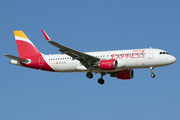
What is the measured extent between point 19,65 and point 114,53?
48.7 ft

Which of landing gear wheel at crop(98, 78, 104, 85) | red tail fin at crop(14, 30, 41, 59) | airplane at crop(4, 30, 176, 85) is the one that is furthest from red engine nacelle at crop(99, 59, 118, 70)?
red tail fin at crop(14, 30, 41, 59)

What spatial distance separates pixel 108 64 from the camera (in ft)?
151

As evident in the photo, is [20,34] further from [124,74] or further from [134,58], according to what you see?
[134,58]

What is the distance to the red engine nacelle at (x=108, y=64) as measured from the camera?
45.7 m

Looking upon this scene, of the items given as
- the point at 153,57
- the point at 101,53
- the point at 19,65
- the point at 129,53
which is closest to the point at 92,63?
the point at 101,53

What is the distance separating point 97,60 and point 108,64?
2.14 m

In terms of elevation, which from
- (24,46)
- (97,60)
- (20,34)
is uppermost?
(20,34)

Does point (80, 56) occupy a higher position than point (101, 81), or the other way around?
point (80, 56)

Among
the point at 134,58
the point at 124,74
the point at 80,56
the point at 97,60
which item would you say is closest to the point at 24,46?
the point at 80,56

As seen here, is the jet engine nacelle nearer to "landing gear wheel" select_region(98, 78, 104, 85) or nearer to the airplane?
the airplane

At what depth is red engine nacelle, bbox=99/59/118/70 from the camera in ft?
150

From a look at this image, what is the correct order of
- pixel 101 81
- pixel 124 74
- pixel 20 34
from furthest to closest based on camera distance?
pixel 20 34 → pixel 101 81 → pixel 124 74

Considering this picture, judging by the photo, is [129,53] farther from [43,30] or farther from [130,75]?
[43,30]

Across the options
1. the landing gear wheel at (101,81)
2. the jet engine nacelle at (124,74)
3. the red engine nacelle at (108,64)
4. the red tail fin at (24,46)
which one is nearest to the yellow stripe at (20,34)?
the red tail fin at (24,46)
